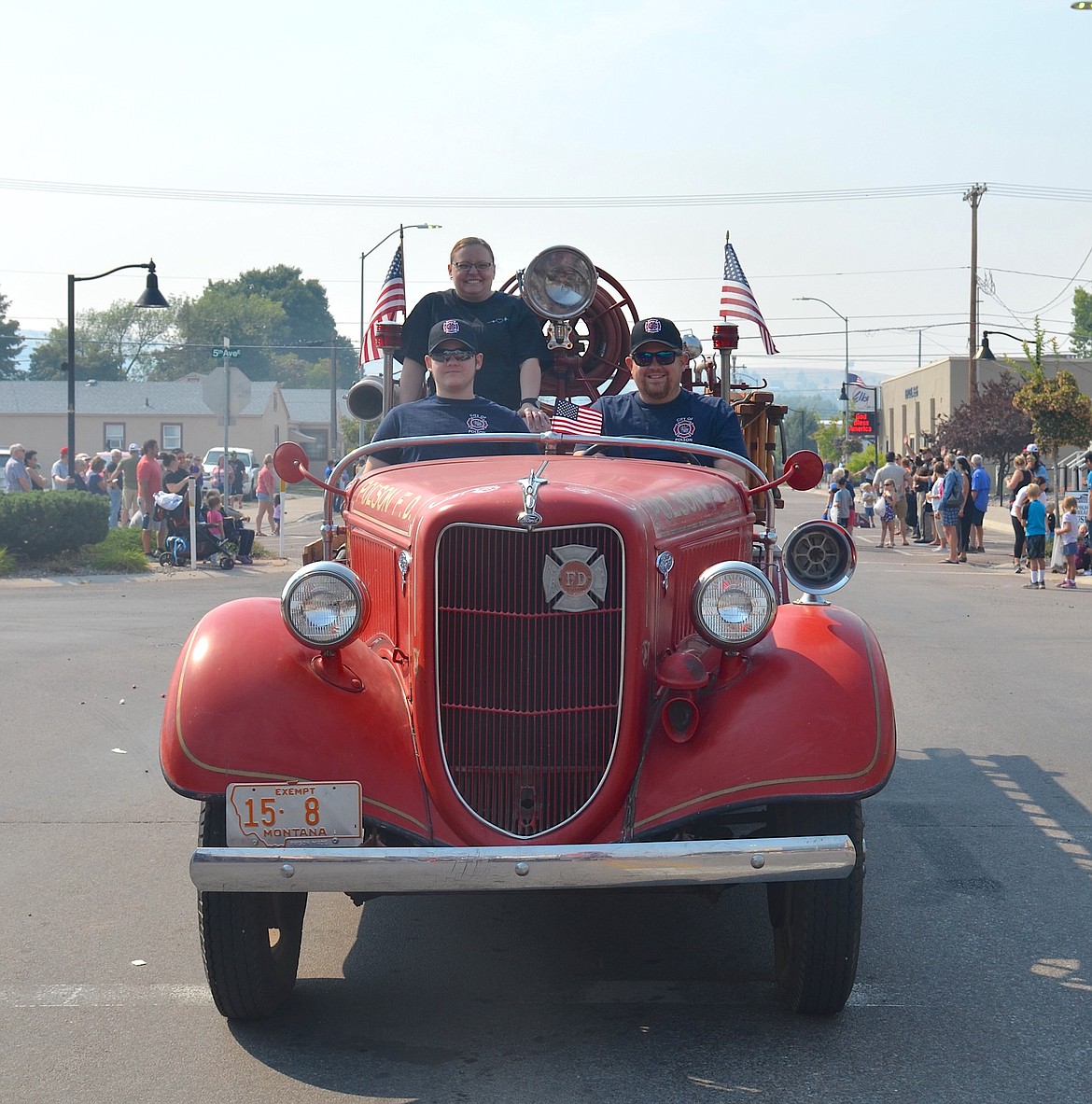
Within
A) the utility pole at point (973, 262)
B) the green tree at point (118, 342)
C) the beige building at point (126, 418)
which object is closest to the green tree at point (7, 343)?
the green tree at point (118, 342)

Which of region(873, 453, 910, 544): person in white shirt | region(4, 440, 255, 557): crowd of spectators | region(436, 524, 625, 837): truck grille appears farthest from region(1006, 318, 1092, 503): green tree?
region(436, 524, 625, 837): truck grille

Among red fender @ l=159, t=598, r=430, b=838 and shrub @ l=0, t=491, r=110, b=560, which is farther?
shrub @ l=0, t=491, r=110, b=560

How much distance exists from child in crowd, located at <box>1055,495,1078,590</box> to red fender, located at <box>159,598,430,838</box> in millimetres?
15654

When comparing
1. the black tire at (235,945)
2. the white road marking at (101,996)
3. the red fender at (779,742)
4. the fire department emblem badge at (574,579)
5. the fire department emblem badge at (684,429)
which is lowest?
the white road marking at (101,996)

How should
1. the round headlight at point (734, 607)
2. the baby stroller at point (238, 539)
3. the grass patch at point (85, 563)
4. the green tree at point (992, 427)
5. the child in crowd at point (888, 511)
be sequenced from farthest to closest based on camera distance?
Result: the green tree at point (992, 427), the child in crowd at point (888, 511), the baby stroller at point (238, 539), the grass patch at point (85, 563), the round headlight at point (734, 607)

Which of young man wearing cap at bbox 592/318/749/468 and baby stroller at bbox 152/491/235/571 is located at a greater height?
young man wearing cap at bbox 592/318/749/468

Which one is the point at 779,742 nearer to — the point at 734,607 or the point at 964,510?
the point at 734,607

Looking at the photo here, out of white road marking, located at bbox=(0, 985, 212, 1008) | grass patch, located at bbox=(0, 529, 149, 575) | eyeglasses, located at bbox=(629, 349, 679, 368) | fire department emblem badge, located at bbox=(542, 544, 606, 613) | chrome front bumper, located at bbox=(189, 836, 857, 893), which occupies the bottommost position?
grass patch, located at bbox=(0, 529, 149, 575)

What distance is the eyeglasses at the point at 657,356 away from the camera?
6008mm

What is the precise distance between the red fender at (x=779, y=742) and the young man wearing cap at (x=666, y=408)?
1.76 meters

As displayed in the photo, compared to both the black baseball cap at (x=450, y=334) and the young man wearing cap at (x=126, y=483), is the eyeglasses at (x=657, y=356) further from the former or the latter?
the young man wearing cap at (x=126, y=483)

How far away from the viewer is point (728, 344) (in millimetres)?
7559

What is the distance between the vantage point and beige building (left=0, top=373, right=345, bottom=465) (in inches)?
2576

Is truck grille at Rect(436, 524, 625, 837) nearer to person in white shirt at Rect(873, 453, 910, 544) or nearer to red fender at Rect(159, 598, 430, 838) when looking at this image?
red fender at Rect(159, 598, 430, 838)
